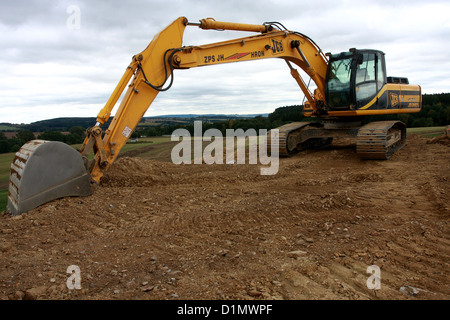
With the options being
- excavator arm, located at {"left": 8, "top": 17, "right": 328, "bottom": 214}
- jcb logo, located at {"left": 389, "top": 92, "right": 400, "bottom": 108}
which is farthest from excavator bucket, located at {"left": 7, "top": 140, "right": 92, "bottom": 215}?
jcb logo, located at {"left": 389, "top": 92, "right": 400, "bottom": 108}

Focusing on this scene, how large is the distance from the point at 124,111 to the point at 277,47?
4.70 m

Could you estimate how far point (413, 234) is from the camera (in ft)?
14.6

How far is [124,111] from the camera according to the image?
678cm

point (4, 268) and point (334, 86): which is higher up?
point (334, 86)

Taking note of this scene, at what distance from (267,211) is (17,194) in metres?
3.85

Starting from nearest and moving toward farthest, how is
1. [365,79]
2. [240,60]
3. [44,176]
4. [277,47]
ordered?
1. [44,176]
2. [240,60]
3. [277,47]
4. [365,79]

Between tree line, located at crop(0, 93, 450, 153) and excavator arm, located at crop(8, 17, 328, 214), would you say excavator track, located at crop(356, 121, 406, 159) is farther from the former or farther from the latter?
tree line, located at crop(0, 93, 450, 153)

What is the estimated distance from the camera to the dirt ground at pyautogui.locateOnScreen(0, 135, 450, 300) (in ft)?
11.0

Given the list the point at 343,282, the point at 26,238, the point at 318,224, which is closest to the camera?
the point at 343,282

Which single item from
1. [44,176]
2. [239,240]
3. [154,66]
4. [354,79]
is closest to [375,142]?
[354,79]

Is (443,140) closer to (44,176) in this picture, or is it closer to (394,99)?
(394,99)

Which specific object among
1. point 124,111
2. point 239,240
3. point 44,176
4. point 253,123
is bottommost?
point 239,240

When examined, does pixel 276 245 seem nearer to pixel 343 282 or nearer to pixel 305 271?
pixel 305 271

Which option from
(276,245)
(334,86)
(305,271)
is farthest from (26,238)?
(334,86)
